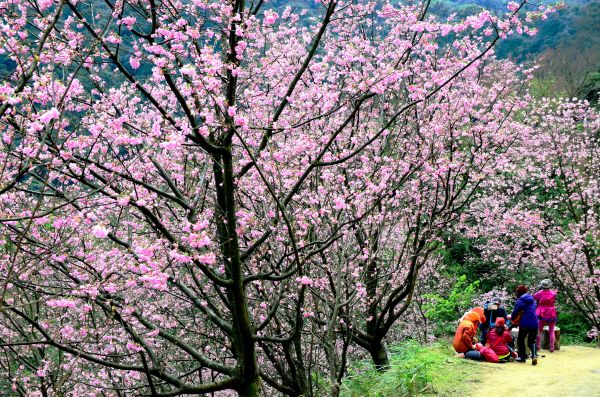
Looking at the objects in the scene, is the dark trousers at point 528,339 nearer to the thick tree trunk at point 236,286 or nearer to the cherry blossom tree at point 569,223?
the cherry blossom tree at point 569,223

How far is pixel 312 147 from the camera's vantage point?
6.33 m

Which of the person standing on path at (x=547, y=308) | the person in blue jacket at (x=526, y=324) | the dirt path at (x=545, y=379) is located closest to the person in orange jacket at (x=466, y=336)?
the dirt path at (x=545, y=379)

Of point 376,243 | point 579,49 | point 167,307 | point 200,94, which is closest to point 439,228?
point 376,243

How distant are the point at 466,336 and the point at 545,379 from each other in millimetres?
1610

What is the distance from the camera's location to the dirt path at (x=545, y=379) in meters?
7.07

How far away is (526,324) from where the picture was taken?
9141 millimetres

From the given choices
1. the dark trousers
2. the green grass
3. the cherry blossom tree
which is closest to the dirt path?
the dark trousers

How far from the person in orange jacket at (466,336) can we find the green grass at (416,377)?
0.88 feet

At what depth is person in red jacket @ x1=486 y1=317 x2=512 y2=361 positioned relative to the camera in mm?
9273

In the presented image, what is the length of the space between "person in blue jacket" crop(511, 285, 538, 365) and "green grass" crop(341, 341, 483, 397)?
1.15 metres

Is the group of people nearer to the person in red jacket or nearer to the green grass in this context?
the person in red jacket

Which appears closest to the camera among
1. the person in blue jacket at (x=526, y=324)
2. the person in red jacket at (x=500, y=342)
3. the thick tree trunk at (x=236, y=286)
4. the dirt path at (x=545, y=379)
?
the thick tree trunk at (x=236, y=286)

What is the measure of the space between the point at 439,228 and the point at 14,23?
633cm

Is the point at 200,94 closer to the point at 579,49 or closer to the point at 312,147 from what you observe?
the point at 312,147
